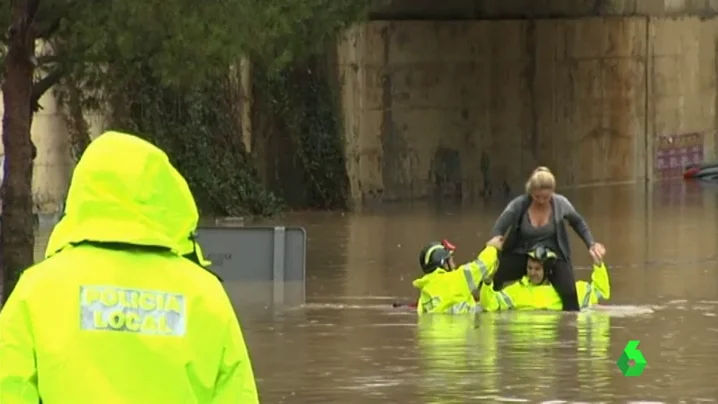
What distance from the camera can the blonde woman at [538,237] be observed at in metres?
14.1

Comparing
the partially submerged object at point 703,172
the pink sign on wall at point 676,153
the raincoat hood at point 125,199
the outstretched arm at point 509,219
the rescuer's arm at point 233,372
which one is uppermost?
the pink sign on wall at point 676,153

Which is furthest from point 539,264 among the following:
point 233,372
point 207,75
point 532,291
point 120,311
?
point 120,311

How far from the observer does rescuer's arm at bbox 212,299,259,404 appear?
4211mm

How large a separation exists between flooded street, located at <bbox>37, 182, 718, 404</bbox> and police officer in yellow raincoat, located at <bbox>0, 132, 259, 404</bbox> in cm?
567

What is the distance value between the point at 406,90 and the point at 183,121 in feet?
23.1

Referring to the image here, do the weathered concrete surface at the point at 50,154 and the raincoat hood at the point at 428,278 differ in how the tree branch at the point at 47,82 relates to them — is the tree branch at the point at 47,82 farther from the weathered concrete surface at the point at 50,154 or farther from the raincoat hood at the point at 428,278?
the weathered concrete surface at the point at 50,154

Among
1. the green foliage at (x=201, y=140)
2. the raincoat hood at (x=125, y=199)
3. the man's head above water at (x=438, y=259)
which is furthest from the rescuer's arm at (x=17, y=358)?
the green foliage at (x=201, y=140)

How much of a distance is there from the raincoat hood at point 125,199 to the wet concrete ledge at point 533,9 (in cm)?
2703

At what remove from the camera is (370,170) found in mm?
30734

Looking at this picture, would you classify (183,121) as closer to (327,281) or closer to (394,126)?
(394,126)

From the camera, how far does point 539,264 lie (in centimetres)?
1415

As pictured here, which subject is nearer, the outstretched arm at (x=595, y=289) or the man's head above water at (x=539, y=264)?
the man's head above water at (x=539, y=264)

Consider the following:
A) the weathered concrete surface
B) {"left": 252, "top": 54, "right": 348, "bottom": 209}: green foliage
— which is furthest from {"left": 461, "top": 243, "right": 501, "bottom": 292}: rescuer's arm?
{"left": 252, "top": 54, "right": 348, "bottom": 209}: green foliage

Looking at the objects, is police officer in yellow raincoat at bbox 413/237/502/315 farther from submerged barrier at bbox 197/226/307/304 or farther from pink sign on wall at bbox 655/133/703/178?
pink sign on wall at bbox 655/133/703/178
